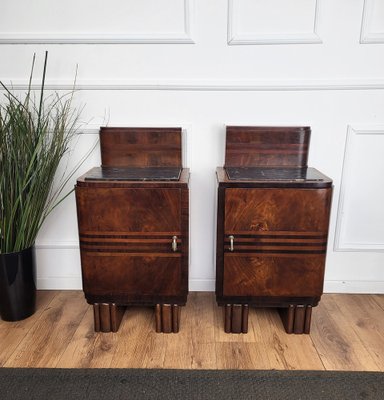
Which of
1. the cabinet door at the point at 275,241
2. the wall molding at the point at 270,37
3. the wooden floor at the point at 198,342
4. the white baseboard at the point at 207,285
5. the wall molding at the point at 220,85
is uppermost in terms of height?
the wall molding at the point at 270,37

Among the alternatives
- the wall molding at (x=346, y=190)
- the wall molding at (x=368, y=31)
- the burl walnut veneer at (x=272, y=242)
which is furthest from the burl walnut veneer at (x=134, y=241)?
the wall molding at (x=368, y=31)

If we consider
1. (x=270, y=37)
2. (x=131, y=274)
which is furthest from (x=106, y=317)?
(x=270, y=37)

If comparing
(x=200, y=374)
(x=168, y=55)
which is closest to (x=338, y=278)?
(x=200, y=374)

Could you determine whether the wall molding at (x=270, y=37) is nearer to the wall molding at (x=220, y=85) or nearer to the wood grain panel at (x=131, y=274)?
the wall molding at (x=220, y=85)

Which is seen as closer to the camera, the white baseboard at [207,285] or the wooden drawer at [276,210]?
the wooden drawer at [276,210]

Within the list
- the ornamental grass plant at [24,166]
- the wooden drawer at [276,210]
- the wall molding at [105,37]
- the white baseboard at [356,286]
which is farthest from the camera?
the white baseboard at [356,286]

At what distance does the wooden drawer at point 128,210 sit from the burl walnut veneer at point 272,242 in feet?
0.56

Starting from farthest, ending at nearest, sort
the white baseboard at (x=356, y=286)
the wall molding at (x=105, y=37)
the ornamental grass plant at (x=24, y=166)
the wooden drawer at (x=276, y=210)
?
the white baseboard at (x=356, y=286) < the wall molding at (x=105, y=37) < the ornamental grass plant at (x=24, y=166) < the wooden drawer at (x=276, y=210)

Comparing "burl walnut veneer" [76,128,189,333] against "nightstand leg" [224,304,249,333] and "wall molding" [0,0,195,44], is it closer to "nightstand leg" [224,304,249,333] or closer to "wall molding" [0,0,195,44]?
"nightstand leg" [224,304,249,333]

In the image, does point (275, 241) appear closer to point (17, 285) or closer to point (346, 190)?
point (346, 190)

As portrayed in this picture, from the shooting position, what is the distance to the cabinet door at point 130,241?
47.1 inches

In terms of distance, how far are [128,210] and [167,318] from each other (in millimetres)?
454

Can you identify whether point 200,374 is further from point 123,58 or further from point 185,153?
point 123,58

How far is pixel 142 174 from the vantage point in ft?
4.26
